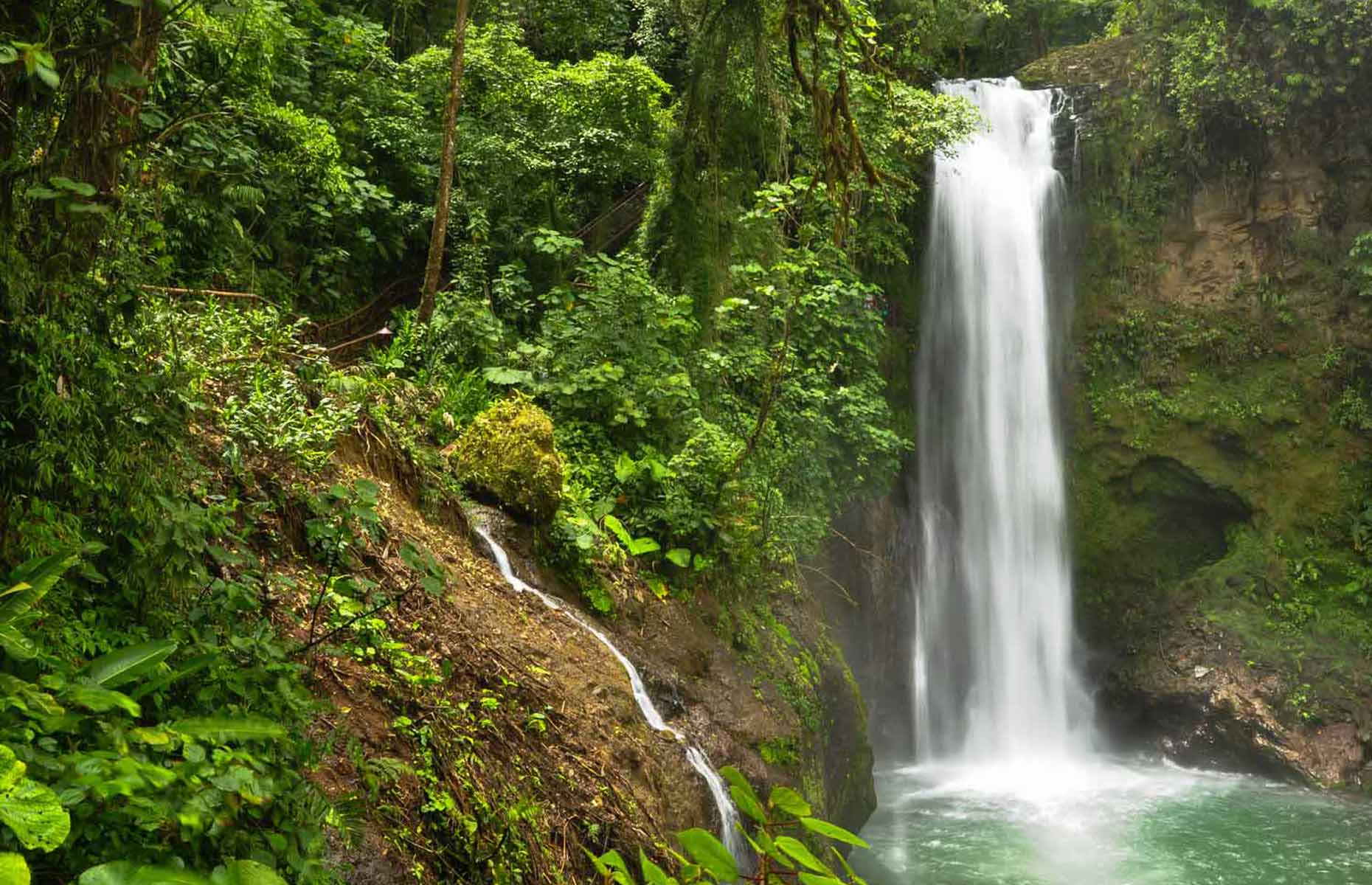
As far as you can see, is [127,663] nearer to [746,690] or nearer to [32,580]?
[32,580]

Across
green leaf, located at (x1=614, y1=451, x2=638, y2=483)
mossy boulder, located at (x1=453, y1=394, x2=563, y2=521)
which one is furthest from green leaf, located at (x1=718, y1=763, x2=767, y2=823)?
green leaf, located at (x1=614, y1=451, x2=638, y2=483)

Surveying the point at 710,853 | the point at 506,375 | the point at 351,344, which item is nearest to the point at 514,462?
the point at 506,375

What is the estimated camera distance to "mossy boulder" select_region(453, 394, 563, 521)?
6762 mm

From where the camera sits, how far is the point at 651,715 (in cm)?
602

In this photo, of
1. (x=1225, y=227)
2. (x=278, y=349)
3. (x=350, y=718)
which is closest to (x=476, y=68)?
(x=278, y=349)

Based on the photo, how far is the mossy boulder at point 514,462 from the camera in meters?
6.76

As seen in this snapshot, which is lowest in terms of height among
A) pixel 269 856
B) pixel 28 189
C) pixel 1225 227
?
pixel 269 856

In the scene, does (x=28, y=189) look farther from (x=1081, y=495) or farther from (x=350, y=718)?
(x=1081, y=495)

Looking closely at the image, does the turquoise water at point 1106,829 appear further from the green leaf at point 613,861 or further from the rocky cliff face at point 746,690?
the green leaf at point 613,861

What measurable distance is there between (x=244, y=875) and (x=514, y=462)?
455cm

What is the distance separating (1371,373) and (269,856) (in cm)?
1634

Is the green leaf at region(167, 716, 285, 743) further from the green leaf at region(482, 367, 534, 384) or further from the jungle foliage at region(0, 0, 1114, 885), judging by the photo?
the green leaf at region(482, 367, 534, 384)

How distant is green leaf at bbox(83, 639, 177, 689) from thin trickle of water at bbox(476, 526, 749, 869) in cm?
350

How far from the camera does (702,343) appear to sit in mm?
9344
